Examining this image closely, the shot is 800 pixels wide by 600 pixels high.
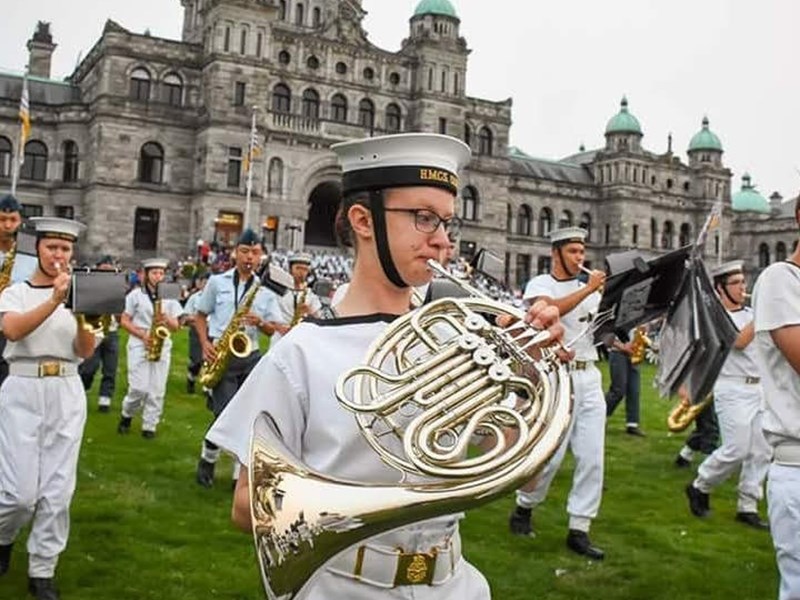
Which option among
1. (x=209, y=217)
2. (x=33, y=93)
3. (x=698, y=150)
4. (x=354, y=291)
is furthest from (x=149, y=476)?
(x=698, y=150)

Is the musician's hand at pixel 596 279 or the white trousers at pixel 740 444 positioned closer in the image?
the musician's hand at pixel 596 279

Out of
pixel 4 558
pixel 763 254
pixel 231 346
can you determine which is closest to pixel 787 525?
pixel 4 558

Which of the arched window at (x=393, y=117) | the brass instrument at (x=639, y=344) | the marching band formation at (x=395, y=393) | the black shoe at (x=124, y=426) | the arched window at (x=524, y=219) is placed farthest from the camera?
the arched window at (x=524, y=219)

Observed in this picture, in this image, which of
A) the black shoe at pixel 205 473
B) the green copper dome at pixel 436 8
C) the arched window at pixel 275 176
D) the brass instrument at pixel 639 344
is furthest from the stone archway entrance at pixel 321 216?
the black shoe at pixel 205 473

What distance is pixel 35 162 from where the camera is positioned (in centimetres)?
4844

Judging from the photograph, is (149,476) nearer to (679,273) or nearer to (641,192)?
(679,273)

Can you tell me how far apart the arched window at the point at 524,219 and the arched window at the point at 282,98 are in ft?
64.6

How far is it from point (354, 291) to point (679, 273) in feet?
14.7

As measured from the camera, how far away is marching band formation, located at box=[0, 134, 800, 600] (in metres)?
2.45

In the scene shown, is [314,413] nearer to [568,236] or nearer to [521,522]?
[568,236]

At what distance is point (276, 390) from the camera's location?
8.94ft

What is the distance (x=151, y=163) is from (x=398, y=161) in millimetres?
47365

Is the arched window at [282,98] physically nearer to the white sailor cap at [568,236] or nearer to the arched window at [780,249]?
the arched window at [780,249]

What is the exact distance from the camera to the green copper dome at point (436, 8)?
55250mm
